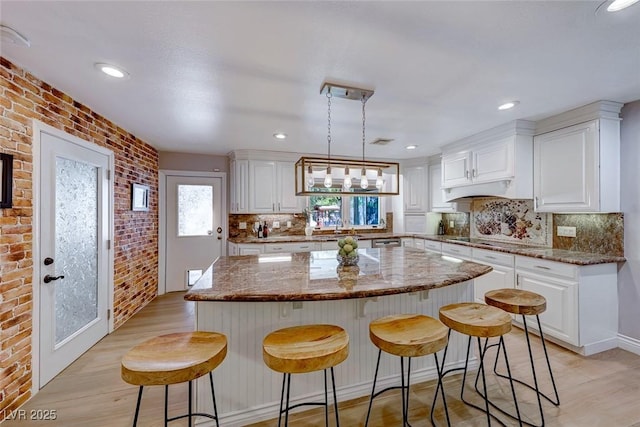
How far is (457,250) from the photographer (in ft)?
12.7

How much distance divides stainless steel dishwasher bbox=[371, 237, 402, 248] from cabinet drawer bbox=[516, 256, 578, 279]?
204 centimetres

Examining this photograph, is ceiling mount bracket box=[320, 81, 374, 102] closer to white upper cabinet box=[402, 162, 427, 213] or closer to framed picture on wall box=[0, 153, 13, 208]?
framed picture on wall box=[0, 153, 13, 208]

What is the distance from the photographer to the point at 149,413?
1826 millimetres

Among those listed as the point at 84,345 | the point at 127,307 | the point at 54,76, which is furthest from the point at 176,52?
the point at 127,307

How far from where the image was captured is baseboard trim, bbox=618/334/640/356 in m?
2.50

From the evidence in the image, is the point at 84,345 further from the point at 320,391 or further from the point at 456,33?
the point at 456,33

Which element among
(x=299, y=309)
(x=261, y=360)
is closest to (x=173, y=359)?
(x=261, y=360)

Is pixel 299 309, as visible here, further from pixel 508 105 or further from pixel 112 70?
pixel 508 105

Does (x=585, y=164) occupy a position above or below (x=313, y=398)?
above

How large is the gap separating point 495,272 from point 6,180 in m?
4.45

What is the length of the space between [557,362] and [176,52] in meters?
3.85

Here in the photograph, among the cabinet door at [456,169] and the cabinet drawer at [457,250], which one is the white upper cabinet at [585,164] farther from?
the cabinet drawer at [457,250]

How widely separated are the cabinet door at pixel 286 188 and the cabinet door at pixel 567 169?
10.8 feet

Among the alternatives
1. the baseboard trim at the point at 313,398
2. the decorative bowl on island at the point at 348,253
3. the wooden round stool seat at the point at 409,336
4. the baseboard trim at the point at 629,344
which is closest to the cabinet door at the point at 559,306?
the baseboard trim at the point at 629,344
